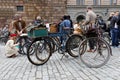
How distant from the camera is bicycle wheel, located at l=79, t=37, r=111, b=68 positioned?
919 centimetres

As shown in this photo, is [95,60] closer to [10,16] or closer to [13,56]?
[13,56]

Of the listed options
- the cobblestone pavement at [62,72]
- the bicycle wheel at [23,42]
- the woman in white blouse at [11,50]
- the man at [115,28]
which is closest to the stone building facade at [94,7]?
the man at [115,28]

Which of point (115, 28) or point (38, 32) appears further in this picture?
point (115, 28)

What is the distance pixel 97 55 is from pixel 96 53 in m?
0.08

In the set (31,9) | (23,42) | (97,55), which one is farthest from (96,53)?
(31,9)

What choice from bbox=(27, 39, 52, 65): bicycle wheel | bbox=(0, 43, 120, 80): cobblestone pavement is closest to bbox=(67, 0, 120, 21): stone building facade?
bbox=(27, 39, 52, 65): bicycle wheel

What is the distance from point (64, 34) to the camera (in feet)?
36.4

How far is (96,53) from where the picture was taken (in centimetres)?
949

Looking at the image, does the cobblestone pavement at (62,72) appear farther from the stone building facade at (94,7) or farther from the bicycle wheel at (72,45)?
the stone building facade at (94,7)

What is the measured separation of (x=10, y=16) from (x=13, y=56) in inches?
670

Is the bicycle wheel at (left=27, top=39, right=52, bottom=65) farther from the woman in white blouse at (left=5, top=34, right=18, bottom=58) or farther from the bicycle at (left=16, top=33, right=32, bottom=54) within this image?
the bicycle at (left=16, top=33, right=32, bottom=54)

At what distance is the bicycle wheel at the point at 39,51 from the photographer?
9.91m

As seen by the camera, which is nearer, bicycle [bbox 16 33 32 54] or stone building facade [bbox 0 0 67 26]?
bicycle [bbox 16 33 32 54]

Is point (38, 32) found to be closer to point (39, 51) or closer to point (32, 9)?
point (39, 51)
